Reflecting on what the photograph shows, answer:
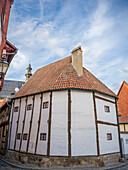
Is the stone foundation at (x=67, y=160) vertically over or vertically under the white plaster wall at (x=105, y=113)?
under

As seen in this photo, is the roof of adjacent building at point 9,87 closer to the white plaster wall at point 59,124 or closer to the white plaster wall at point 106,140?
the white plaster wall at point 59,124

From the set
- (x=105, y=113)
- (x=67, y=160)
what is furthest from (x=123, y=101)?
(x=67, y=160)

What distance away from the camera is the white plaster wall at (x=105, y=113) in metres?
13.1

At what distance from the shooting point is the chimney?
47.2 ft

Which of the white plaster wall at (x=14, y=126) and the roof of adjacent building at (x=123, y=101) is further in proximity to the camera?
the roof of adjacent building at (x=123, y=101)

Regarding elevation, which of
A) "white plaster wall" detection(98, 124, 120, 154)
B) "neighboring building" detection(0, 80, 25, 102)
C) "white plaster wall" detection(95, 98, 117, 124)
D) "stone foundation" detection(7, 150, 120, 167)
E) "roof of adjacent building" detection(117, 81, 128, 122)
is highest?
"neighboring building" detection(0, 80, 25, 102)

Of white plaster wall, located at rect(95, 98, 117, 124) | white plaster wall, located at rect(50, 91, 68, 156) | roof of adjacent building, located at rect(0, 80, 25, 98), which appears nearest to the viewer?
white plaster wall, located at rect(50, 91, 68, 156)

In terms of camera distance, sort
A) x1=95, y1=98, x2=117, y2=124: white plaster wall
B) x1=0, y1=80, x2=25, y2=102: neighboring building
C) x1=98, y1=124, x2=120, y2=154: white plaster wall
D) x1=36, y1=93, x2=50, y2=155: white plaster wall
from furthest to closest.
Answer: x1=0, y1=80, x2=25, y2=102: neighboring building < x1=95, y1=98, x2=117, y2=124: white plaster wall < x1=98, y1=124, x2=120, y2=154: white plaster wall < x1=36, y1=93, x2=50, y2=155: white plaster wall

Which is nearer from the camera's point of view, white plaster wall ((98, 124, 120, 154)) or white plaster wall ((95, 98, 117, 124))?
white plaster wall ((98, 124, 120, 154))

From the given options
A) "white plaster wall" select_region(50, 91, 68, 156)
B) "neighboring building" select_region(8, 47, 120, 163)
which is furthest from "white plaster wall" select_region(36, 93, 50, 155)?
"white plaster wall" select_region(50, 91, 68, 156)

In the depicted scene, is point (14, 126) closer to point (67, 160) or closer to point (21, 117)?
point (21, 117)

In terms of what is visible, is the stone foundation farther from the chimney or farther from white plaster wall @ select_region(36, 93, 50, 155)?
the chimney

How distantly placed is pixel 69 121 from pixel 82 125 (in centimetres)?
112

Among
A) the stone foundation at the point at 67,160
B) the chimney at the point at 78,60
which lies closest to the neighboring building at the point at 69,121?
the chimney at the point at 78,60
